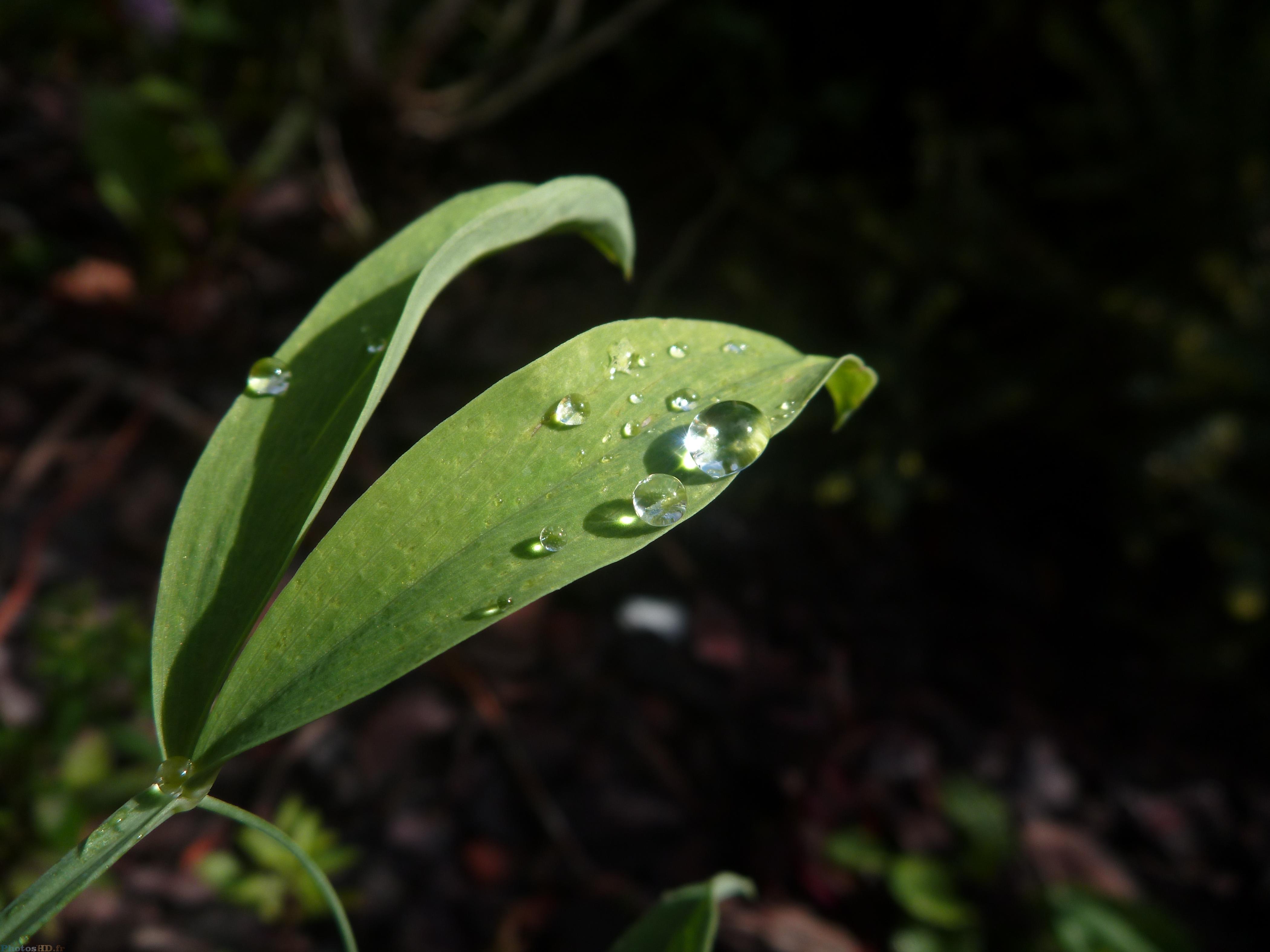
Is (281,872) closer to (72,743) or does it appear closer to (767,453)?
(72,743)

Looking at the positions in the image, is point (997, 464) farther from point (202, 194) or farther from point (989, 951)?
point (202, 194)

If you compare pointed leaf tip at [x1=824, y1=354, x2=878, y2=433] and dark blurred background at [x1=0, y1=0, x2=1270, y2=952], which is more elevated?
pointed leaf tip at [x1=824, y1=354, x2=878, y2=433]

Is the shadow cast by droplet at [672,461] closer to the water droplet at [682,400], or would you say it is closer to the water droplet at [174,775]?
the water droplet at [682,400]

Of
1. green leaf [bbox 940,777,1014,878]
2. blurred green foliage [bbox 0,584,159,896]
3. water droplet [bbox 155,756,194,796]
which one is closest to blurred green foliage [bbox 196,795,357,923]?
blurred green foliage [bbox 0,584,159,896]

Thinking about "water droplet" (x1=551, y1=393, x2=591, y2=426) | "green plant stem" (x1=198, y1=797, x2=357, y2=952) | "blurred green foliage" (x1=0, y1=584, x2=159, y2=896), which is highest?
"water droplet" (x1=551, y1=393, x2=591, y2=426)

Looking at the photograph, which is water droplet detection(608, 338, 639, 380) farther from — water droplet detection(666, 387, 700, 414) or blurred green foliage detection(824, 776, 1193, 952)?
blurred green foliage detection(824, 776, 1193, 952)

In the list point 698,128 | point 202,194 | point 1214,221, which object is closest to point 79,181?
point 202,194
